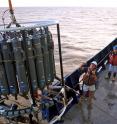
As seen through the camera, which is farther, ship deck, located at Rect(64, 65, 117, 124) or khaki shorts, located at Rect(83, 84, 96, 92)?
khaki shorts, located at Rect(83, 84, 96, 92)

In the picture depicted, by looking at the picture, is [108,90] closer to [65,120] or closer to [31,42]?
[65,120]

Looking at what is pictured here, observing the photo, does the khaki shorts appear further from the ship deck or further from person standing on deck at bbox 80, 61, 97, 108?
the ship deck

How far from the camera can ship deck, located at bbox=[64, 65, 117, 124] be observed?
24.8 feet

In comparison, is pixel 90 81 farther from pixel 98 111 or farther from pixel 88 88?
pixel 98 111

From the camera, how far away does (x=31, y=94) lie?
20.3 ft

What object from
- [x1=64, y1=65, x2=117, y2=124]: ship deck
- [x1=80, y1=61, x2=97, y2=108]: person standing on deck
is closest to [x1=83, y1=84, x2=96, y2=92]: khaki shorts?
[x1=80, y1=61, x2=97, y2=108]: person standing on deck

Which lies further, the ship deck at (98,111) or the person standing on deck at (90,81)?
the person standing on deck at (90,81)

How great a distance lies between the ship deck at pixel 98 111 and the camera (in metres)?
7.56

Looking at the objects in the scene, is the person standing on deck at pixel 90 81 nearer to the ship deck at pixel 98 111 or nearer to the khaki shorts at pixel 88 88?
the khaki shorts at pixel 88 88

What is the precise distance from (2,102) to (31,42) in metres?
2.37

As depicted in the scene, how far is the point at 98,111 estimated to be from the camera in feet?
26.5

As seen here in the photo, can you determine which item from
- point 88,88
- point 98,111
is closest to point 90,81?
point 88,88

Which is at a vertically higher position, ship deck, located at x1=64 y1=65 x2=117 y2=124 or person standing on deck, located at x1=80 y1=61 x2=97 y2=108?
person standing on deck, located at x1=80 y1=61 x2=97 y2=108

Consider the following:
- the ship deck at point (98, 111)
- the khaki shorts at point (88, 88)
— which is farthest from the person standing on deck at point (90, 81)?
the ship deck at point (98, 111)
